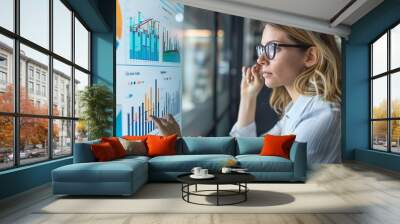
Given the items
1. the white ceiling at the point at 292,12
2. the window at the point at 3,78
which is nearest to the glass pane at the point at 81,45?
the white ceiling at the point at 292,12

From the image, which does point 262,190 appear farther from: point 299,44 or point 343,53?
point 343,53

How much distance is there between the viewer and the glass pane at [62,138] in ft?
21.3

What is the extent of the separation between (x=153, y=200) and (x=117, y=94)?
4532 millimetres

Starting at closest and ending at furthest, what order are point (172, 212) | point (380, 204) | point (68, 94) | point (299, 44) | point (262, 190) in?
point (172, 212) < point (380, 204) < point (262, 190) < point (68, 94) < point (299, 44)

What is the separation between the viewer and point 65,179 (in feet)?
15.6

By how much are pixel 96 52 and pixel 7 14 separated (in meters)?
3.73

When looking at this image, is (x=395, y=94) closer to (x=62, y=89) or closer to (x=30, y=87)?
(x=62, y=89)

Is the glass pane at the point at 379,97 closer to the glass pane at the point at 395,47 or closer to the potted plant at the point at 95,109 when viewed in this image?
the glass pane at the point at 395,47

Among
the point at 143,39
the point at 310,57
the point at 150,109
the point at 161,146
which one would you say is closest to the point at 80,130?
the point at 150,109

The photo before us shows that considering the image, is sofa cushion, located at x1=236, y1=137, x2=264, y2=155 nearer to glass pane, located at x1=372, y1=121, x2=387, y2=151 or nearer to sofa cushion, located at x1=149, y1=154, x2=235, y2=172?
sofa cushion, located at x1=149, y1=154, x2=235, y2=172

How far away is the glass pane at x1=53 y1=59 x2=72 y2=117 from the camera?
6543mm

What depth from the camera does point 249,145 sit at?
263 inches

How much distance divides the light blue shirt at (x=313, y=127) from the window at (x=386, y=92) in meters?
0.84

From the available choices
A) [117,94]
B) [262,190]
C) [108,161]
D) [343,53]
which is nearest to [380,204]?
→ [262,190]
